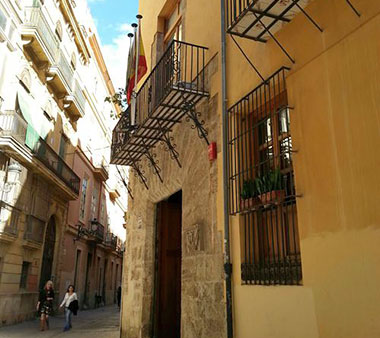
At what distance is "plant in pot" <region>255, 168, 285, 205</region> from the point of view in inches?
168

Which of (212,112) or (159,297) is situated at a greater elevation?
(212,112)

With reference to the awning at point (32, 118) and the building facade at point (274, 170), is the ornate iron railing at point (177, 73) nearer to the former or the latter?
the building facade at point (274, 170)

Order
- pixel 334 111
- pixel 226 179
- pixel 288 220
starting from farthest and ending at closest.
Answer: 1. pixel 226 179
2. pixel 288 220
3. pixel 334 111

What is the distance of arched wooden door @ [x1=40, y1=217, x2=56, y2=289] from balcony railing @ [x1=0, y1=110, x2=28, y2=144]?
5705mm

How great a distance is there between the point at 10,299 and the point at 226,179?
11853mm

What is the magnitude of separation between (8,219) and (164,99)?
977cm

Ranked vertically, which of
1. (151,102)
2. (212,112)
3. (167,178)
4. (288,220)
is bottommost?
(288,220)

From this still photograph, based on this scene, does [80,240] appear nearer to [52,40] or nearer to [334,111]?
[52,40]

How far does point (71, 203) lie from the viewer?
2200cm

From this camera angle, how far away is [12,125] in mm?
13633

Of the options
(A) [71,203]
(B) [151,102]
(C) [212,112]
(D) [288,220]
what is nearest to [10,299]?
(A) [71,203]

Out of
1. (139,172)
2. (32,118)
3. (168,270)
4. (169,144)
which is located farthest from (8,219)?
(169,144)

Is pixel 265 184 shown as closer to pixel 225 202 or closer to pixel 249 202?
pixel 249 202

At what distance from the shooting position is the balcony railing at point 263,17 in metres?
4.19
